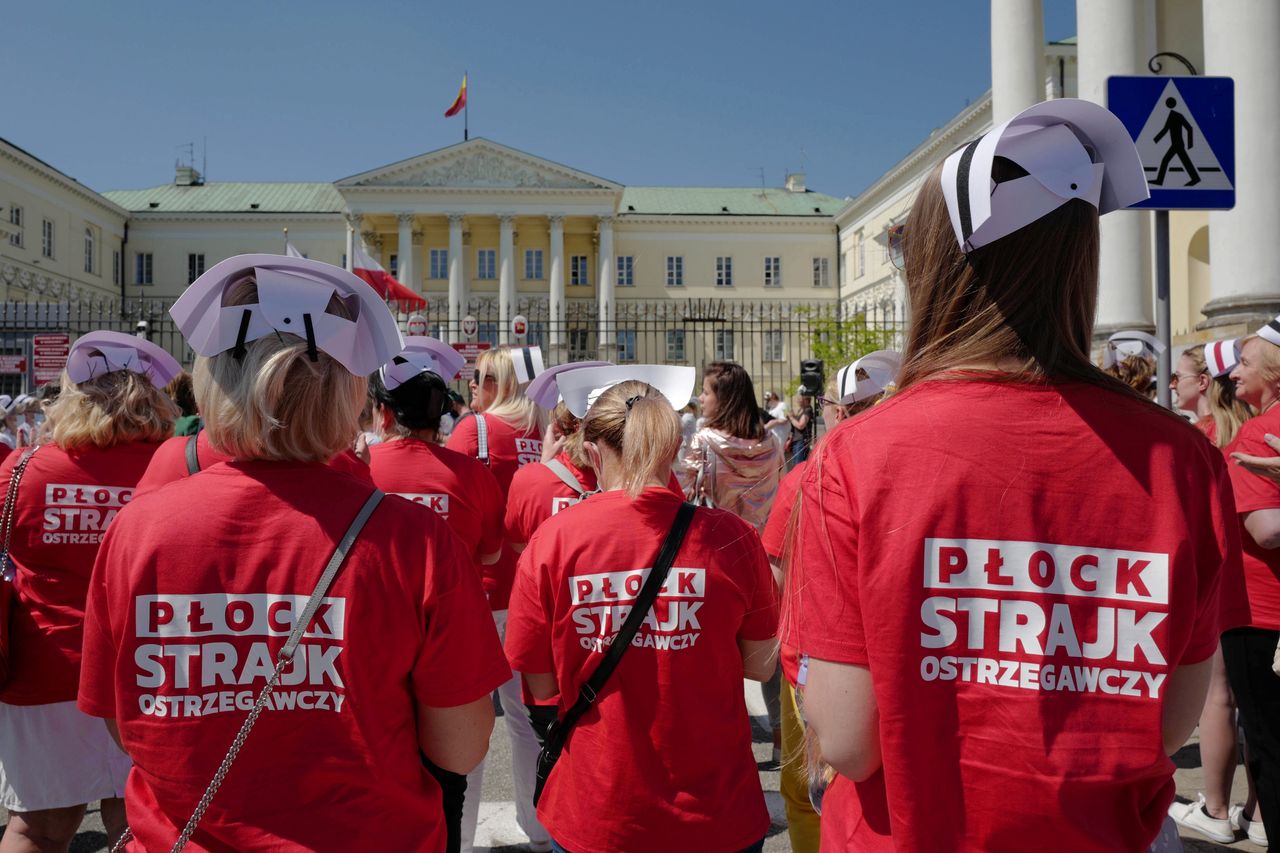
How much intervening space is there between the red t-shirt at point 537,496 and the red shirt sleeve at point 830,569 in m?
2.87

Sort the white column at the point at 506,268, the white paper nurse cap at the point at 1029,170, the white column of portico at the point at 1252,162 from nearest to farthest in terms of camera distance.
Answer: the white paper nurse cap at the point at 1029,170
the white column of portico at the point at 1252,162
the white column at the point at 506,268

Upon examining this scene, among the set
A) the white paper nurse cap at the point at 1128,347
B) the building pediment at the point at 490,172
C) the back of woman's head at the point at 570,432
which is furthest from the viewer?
the building pediment at the point at 490,172

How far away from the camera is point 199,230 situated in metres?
61.0

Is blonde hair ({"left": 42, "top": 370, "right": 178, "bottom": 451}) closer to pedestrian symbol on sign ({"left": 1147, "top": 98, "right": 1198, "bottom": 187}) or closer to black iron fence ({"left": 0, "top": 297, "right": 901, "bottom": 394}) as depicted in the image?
black iron fence ({"left": 0, "top": 297, "right": 901, "bottom": 394})

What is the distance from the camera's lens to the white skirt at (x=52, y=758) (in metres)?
3.41

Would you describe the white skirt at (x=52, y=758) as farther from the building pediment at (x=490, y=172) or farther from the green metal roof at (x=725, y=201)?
the green metal roof at (x=725, y=201)

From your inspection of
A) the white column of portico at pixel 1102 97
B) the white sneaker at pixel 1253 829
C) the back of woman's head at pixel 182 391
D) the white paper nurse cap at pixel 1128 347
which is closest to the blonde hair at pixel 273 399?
the white sneaker at pixel 1253 829

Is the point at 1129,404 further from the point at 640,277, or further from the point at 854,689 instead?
the point at 640,277

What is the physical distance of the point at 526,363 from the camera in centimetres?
603

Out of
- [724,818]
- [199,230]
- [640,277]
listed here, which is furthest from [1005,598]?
[199,230]

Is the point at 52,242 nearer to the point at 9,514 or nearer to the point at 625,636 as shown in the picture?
the point at 9,514

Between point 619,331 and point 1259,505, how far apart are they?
26730mm

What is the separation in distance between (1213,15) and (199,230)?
61.2 meters

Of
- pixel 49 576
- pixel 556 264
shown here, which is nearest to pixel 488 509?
pixel 49 576
